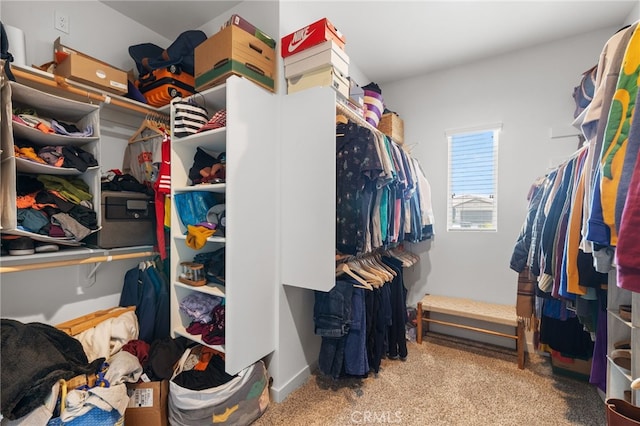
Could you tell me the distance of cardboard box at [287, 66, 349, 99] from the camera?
5.54 feet

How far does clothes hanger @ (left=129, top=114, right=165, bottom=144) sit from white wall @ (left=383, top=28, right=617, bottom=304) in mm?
2277

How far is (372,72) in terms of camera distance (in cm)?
287

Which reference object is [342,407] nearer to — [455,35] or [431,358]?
[431,358]

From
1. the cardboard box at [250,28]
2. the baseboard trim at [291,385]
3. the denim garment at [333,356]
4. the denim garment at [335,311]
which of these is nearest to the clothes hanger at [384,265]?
the denim garment at [335,311]

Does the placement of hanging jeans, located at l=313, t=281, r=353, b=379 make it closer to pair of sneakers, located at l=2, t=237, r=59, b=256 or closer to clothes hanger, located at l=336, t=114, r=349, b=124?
clothes hanger, located at l=336, t=114, r=349, b=124

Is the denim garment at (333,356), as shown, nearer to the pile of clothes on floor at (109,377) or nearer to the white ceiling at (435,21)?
the pile of clothes on floor at (109,377)

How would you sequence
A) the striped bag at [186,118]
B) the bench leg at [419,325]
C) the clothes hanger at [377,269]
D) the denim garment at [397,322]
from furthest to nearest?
the bench leg at [419,325]
the denim garment at [397,322]
the clothes hanger at [377,269]
the striped bag at [186,118]

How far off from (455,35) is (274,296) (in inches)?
96.4

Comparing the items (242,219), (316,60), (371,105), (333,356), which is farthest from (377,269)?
(316,60)

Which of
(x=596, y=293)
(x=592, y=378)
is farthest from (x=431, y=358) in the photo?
(x=596, y=293)

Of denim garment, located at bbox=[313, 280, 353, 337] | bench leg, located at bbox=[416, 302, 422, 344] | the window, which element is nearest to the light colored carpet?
bench leg, located at bbox=[416, 302, 422, 344]

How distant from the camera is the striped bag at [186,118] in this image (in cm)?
172

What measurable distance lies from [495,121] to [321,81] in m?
1.82

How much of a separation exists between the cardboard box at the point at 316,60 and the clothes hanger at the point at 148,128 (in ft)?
3.00
